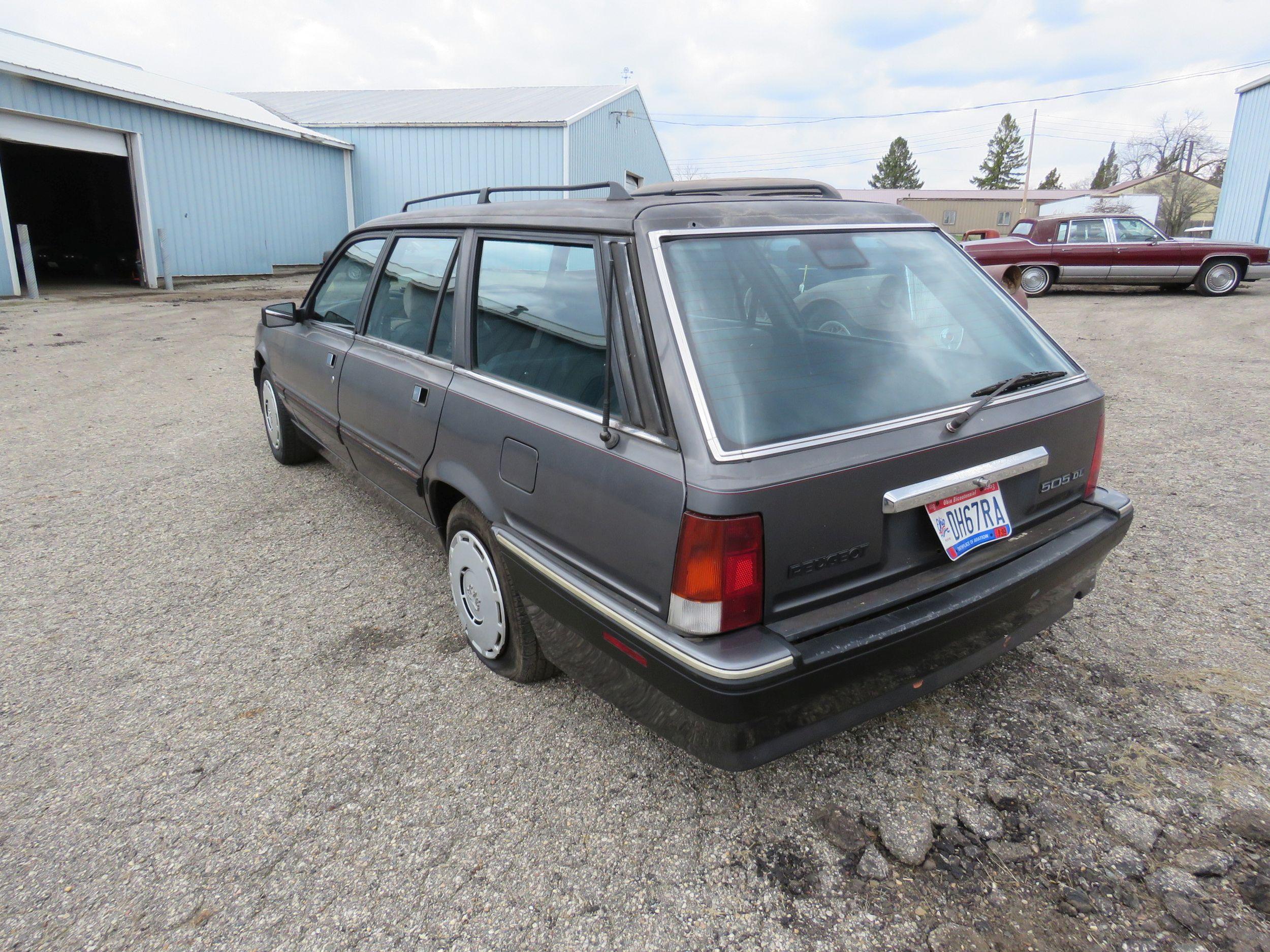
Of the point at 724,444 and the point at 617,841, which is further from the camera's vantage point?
the point at 617,841

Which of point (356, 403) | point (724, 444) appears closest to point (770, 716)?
point (724, 444)

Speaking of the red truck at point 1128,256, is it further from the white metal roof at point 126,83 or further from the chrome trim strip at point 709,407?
the white metal roof at point 126,83

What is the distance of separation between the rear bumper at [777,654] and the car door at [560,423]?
0.12 meters

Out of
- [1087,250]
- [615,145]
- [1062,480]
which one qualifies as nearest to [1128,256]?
[1087,250]

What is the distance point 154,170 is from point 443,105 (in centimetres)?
986

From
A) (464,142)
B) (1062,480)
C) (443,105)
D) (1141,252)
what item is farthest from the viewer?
(443,105)

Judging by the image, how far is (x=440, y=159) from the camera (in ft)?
66.3

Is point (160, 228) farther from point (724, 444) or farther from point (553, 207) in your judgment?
point (724, 444)

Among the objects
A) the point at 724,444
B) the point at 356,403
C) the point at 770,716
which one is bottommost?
the point at 770,716

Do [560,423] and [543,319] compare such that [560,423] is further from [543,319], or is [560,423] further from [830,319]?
[830,319]

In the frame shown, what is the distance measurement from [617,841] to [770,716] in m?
0.58

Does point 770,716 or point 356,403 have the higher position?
point 356,403

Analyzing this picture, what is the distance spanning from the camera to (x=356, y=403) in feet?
11.4

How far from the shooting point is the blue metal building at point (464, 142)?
19.7m
